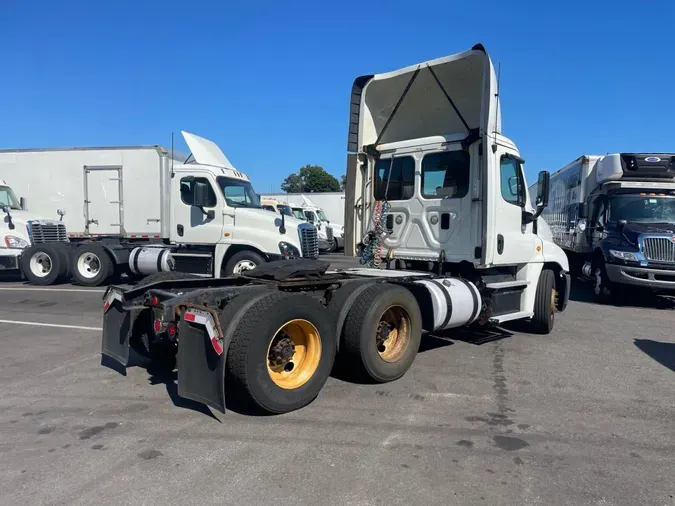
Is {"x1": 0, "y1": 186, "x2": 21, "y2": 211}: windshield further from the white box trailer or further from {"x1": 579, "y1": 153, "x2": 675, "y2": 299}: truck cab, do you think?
{"x1": 579, "y1": 153, "x2": 675, "y2": 299}: truck cab

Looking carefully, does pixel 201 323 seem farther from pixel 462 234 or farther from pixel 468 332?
pixel 468 332

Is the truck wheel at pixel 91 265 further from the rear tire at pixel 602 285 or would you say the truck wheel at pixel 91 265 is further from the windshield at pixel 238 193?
the rear tire at pixel 602 285

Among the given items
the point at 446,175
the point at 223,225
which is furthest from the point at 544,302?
the point at 223,225

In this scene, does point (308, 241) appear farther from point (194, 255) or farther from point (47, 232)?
point (47, 232)

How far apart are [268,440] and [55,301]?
885 cm

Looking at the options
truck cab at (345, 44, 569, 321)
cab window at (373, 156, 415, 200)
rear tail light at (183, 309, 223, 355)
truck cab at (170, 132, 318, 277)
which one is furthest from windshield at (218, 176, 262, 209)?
rear tail light at (183, 309, 223, 355)

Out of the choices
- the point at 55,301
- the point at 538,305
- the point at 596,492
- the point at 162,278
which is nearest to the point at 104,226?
the point at 55,301

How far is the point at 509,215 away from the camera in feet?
23.7

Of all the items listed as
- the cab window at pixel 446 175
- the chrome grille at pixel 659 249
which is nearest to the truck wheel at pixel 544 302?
the cab window at pixel 446 175

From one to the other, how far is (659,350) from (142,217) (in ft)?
38.7

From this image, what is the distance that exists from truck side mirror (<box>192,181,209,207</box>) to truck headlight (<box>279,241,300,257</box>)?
1.99 m

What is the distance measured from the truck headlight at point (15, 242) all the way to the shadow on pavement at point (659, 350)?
14.6 metres

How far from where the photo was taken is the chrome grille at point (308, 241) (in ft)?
37.6

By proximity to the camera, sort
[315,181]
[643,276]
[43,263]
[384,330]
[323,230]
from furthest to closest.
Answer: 1. [315,181]
2. [323,230]
3. [43,263]
4. [643,276]
5. [384,330]
